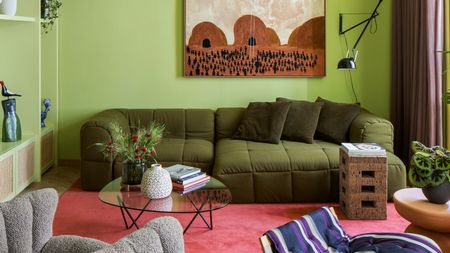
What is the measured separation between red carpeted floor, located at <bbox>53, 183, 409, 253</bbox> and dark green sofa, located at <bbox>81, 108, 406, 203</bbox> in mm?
139

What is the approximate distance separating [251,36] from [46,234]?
3.78m

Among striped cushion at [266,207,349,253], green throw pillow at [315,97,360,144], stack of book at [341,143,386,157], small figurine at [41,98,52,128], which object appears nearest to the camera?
striped cushion at [266,207,349,253]

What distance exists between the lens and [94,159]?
4301 millimetres

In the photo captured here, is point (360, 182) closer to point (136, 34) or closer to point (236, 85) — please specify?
point (236, 85)

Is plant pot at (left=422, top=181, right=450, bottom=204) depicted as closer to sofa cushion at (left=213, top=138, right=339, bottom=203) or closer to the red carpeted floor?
the red carpeted floor

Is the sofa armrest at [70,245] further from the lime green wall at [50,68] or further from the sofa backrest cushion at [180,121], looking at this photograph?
the lime green wall at [50,68]

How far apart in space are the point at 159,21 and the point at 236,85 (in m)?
1.06

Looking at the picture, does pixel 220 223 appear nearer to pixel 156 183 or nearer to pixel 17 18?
pixel 156 183

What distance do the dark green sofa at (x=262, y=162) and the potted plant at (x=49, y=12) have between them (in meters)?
1.09

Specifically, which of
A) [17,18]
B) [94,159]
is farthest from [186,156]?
[17,18]

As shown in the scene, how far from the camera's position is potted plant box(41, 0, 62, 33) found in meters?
4.77

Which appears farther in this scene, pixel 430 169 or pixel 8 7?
pixel 8 7

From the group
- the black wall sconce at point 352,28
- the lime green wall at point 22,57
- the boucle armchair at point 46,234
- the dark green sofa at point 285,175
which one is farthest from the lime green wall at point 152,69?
the boucle armchair at point 46,234

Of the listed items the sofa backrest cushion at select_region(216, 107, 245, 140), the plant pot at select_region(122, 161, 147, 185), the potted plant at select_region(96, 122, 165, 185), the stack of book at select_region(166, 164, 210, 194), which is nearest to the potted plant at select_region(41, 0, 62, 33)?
the sofa backrest cushion at select_region(216, 107, 245, 140)
